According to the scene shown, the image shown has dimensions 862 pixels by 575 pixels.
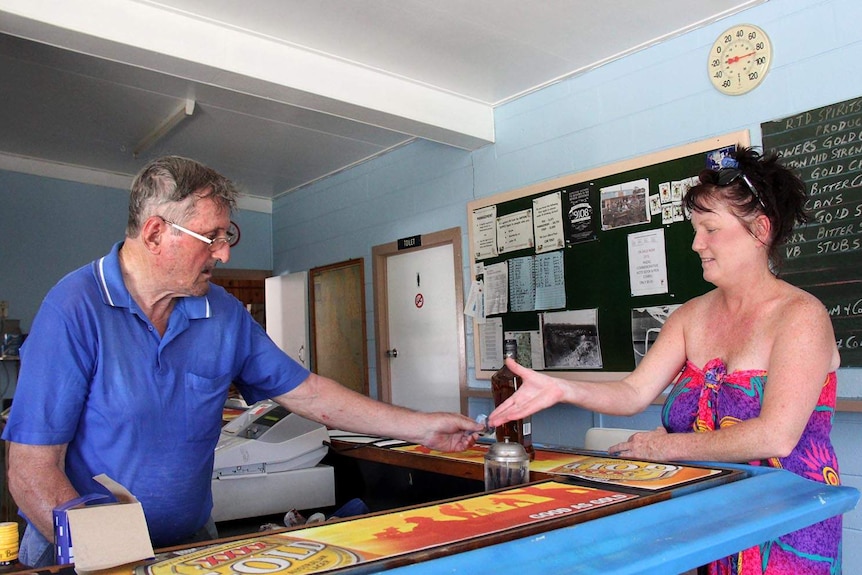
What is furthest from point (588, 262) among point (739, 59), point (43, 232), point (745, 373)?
point (43, 232)

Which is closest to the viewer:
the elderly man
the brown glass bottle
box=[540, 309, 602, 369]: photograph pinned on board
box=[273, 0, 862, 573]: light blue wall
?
the elderly man

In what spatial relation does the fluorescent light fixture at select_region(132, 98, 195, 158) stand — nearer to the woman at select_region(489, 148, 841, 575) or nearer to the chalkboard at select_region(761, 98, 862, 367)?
the chalkboard at select_region(761, 98, 862, 367)

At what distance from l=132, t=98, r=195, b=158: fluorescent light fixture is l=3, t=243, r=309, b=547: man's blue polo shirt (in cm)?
320

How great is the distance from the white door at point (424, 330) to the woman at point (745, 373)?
3.15 metres

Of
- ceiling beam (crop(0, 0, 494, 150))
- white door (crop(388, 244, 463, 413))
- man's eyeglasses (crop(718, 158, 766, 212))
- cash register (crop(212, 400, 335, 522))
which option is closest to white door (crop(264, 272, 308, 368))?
white door (crop(388, 244, 463, 413))

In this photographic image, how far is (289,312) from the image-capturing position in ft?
22.4

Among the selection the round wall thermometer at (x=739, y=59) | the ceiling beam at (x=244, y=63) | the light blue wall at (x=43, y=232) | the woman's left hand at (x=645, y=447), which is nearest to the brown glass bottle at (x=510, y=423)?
the woman's left hand at (x=645, y=447)

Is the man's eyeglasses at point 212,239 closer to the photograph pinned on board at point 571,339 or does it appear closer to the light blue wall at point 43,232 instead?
the photograph pinned on board at point 571,339

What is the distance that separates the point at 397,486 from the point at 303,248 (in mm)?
5108

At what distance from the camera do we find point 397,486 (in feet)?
6.13

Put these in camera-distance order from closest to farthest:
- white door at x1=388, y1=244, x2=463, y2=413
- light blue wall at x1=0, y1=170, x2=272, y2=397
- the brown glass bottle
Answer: the brown glass bottle < white door at x1=388, y1=244, x2=463, y2=413 < light blue wall at x1=0, y1=170, x2=272, y2=397

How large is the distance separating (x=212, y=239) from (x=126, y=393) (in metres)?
0.40

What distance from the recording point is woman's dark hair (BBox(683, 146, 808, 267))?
157 cm

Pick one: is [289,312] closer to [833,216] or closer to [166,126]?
[166,126]
